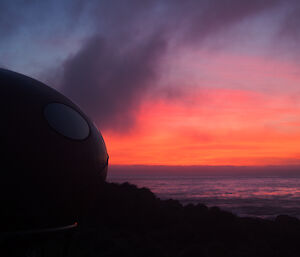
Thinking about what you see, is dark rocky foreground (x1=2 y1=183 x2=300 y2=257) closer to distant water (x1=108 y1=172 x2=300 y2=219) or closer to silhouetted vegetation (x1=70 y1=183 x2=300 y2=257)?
silhouetted vegetation (x1=70 y1=183 x2=300 y2=257)

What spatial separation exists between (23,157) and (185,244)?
6486mm

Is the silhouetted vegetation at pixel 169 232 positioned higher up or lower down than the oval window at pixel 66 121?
lower down

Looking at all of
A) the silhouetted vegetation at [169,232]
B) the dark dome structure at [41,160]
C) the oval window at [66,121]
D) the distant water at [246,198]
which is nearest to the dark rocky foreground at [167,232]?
the silhouetted vegetation at [169,232]

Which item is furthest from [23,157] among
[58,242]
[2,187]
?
[58,242]

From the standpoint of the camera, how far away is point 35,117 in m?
3.27

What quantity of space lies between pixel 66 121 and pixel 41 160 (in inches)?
25.4

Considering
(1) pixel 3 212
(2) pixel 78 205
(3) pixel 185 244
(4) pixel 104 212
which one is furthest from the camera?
(4) pixel 104 212

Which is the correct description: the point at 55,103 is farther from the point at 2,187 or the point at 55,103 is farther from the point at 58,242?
the point at 58,242

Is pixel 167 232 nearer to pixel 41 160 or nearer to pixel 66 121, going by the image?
pixel 66 121

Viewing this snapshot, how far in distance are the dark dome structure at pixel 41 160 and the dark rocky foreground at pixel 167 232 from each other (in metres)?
3.60

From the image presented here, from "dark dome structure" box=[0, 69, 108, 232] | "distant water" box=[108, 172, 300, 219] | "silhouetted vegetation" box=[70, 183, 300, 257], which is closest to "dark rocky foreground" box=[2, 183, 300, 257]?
"silhouetted vegetation" box=[70, 183, 300, 257]

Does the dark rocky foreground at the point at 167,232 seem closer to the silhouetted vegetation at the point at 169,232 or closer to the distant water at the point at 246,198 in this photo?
the silhouetted vegetation at the point at 169,232

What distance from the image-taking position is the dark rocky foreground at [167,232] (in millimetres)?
7469

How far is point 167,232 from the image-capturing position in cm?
905
